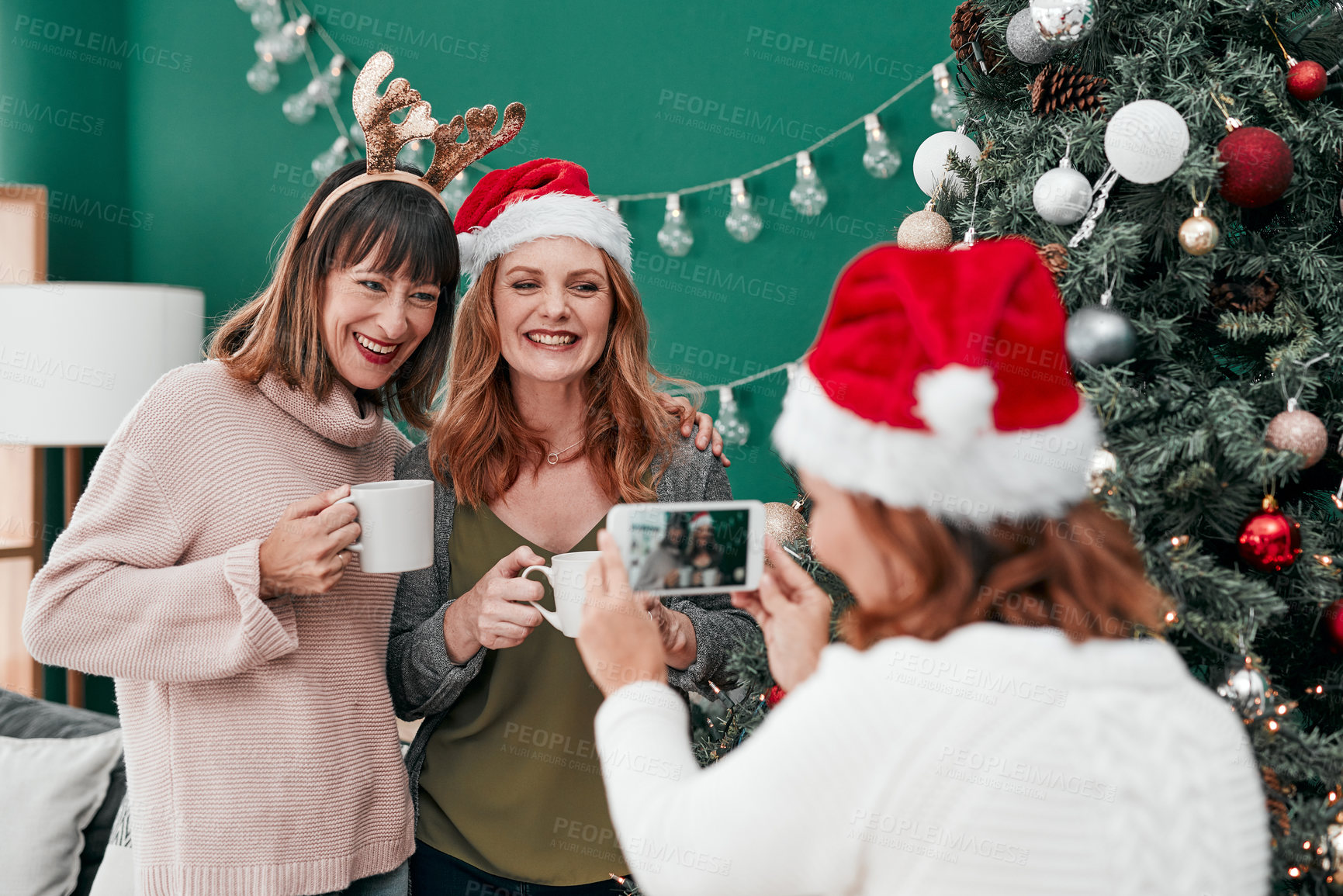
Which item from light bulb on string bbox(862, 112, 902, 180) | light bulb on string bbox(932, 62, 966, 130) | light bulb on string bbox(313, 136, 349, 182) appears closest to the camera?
light bulb on string bbox(932, 62, 966, 130)

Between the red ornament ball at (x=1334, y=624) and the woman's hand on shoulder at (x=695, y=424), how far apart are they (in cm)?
77

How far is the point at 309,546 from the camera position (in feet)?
3.66

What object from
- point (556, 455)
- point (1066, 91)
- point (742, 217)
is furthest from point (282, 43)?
point (1066, 91)

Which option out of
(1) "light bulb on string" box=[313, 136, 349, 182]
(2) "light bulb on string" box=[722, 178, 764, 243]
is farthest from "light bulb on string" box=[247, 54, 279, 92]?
(2) "light bulb on string" box=[722, 178, 764, 243]

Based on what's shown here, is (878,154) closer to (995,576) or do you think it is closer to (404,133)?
(404,133)

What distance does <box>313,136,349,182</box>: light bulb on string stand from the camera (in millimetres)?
2898

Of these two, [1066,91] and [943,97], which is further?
[943,97]

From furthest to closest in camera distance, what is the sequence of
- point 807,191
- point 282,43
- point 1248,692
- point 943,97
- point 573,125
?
point 282,43 → point 573,125 → point 807,191 → point 943,97 → point 1248,692

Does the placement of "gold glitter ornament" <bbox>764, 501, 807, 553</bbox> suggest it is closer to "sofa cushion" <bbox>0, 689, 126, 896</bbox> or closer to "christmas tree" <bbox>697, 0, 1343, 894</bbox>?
"christmas tree" <bbox>697, 0, 1343, 894</bbox>

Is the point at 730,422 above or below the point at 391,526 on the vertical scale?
above

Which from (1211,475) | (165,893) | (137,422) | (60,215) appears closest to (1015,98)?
(1211,475)

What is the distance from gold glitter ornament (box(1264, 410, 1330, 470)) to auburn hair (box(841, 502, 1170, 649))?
1.60ft

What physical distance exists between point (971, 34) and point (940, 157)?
0.17 metres

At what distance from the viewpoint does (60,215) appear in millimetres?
3168
